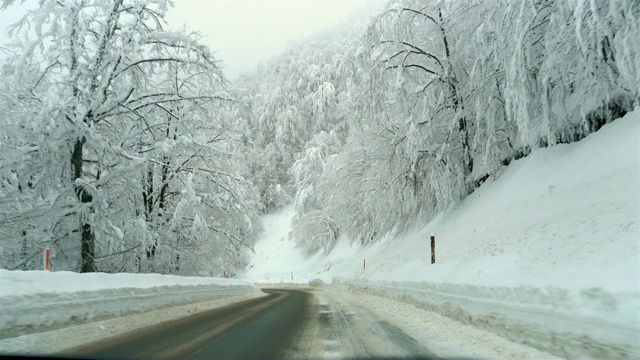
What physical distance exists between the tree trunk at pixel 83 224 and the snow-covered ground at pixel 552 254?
8622 millimetres

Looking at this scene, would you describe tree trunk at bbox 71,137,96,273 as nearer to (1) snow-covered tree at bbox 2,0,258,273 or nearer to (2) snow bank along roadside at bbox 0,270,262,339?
(1) snow-covered tree at bbox 2,0,258,273

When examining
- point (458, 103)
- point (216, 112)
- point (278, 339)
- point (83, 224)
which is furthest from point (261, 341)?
point (458, 103)

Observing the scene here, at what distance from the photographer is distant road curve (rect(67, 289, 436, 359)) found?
5414 millimetres

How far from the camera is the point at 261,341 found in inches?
255

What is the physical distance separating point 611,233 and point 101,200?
11.0m

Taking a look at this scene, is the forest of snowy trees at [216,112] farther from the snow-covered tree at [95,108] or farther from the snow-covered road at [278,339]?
the snow-covered road at [278,339]

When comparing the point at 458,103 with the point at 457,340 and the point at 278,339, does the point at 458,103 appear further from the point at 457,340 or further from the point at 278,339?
the point at 278,339

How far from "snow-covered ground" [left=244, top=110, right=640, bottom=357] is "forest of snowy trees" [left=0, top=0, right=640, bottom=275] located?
1.01 m

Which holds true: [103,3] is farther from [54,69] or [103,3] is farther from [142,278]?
[142,278]

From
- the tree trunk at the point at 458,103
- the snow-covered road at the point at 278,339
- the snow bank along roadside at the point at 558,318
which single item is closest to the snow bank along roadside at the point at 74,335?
the snow-covered road at the point at 278,339

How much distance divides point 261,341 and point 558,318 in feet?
12.5

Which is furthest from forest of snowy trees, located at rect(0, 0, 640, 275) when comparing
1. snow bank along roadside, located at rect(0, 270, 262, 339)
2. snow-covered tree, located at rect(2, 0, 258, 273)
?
snow bank along roadside, located at rect(0, 270, 262, 339)

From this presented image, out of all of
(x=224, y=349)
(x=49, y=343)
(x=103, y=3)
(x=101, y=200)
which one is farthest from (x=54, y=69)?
(x=224, y=349)

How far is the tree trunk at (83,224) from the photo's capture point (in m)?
11.8
